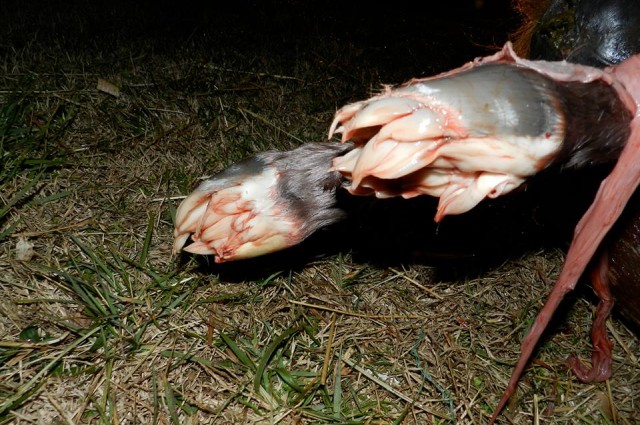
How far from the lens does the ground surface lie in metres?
1.49

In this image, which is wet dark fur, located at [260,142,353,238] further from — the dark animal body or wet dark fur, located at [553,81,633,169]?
wet dark fur, located at [553,81,633,169]

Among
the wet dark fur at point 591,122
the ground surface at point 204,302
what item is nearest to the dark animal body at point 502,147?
the wet dark fur at point 591,122

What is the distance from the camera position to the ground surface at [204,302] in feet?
4.87

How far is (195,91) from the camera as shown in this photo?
265 cm

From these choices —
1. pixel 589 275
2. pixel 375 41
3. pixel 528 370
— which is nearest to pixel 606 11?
pixel 589 275

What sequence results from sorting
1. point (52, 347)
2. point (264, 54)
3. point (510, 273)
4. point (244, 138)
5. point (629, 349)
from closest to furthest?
point (52, 347)
point (629, 349)
point (510, 273)
point (244, 138)
point (264, 54)

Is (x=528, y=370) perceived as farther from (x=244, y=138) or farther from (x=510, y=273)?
(x=244, y=138)

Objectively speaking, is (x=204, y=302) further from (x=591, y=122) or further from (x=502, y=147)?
(x=591, y=122)

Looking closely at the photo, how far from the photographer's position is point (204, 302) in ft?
5.51

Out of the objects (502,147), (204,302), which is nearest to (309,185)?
(204,302)

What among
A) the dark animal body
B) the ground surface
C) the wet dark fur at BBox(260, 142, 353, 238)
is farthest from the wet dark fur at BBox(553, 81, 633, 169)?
the ground surface

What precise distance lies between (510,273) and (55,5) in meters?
2.76

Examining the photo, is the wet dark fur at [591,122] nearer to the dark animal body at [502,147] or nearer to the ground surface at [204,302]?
the dark animal body at [502,147]

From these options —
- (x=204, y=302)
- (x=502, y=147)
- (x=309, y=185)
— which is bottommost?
(x=204, y=302)
